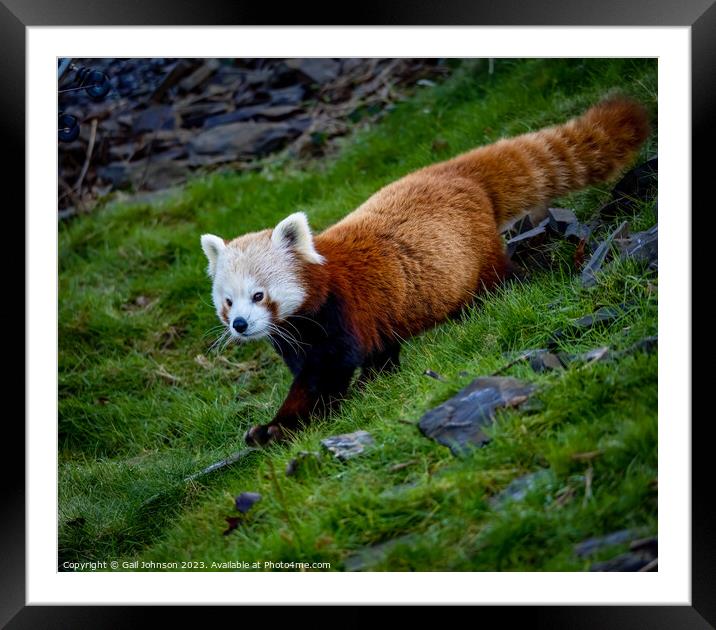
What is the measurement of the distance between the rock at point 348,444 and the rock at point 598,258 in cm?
154

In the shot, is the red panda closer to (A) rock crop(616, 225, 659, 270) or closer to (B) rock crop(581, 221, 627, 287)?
(B) rock crop(581, 221, 627, 287)

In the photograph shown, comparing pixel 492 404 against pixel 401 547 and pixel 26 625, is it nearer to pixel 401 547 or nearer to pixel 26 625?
pixel 401 547

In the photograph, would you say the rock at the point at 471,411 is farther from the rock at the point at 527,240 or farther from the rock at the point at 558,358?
the rock at the point at 527,240

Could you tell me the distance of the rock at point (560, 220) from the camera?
4930 millimetres

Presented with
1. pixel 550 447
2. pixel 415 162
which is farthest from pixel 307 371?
pixel 415 162

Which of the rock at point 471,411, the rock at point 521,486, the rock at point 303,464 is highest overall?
the rock at point 471,411

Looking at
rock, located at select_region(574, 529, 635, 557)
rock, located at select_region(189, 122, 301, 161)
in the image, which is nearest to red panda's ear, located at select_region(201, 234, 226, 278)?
rock, located at select_region(574, 529, 635, 557)

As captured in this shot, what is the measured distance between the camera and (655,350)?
3945 millimetres

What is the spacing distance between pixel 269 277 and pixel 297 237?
0.27 meters

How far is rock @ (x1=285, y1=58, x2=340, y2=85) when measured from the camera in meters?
7.24

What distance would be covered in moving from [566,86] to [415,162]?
134cm

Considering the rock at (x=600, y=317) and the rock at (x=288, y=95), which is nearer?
the rock at (x=600, y=317)

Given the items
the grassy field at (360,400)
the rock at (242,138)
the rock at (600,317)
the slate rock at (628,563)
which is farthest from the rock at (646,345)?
the rock at (242,138)

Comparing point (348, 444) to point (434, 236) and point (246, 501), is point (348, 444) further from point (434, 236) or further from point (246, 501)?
point (434, 236)
